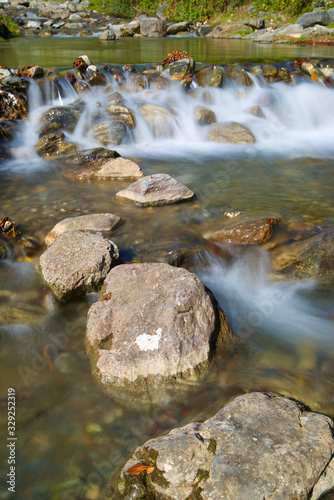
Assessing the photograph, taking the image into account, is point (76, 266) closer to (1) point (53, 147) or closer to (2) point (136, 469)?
(2) point (136, 469)

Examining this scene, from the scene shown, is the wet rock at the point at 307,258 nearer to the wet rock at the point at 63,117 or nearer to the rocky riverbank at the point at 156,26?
the wet rock at the point at 63,117

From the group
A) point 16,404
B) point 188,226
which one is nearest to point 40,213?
point 188,226

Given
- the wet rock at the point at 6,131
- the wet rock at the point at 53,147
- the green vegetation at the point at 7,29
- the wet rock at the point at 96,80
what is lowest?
the wet rock at the point at 53,147

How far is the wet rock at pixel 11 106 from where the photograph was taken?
351 inches

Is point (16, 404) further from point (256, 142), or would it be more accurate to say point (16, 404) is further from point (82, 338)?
point (256, 142)

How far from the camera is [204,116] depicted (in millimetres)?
9594

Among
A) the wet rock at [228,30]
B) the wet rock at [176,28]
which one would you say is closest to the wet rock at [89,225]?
the wet rock at [228,30]

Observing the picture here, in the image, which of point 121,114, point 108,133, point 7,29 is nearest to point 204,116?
point 121,114

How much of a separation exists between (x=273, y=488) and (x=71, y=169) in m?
6.33

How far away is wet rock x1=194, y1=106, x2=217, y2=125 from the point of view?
9555 millimetres

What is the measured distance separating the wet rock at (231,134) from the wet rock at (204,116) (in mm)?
477

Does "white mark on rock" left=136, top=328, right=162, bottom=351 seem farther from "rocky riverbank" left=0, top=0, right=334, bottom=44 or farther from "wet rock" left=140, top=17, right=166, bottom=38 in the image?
"wet rock" left=140, top=17, right=166, bottom=38

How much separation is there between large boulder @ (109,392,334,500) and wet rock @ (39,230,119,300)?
5.80 feet

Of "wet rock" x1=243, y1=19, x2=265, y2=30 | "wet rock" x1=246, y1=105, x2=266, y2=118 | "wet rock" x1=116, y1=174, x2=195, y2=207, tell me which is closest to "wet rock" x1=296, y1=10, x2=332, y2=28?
"wet rock" x1=243, y1=19, x2=265, y2=30
